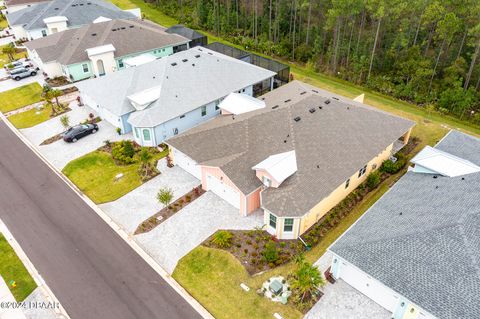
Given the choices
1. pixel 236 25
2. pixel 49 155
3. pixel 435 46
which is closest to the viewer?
pixel 49 155

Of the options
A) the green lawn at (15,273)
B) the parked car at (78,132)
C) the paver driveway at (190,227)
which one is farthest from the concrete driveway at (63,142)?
the paver driveway at (190,227)

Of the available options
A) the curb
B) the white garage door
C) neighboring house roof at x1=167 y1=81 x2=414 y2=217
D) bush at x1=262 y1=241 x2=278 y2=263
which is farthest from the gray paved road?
the white garage door

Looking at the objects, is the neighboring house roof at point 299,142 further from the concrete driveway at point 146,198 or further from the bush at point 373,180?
the concrete driveway at point 146,198

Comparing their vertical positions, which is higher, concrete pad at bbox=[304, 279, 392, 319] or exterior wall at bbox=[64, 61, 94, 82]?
exterior wall at bbox=[64, 61, 94, 82]

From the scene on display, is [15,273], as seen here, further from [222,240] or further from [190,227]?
[222,240]

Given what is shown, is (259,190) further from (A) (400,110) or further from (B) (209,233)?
(A) (400,110)

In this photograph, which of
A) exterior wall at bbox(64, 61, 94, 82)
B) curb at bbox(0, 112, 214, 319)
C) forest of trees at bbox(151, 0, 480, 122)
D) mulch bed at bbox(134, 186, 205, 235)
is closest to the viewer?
curb at bbox(0, 112, 214, 319)

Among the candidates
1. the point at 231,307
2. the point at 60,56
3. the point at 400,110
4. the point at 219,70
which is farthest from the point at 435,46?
the point at 60,56

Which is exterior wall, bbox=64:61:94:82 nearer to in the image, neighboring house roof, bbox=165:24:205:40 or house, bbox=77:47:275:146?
house, bbox=77:47:275:146
